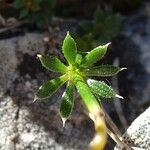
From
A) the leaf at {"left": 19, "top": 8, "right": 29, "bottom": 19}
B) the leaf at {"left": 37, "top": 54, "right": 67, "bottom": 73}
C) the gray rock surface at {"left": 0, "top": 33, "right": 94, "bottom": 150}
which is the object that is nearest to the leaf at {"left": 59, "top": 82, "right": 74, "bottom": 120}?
the leaf at {"left": 37, "top": 54, "right": 67, "bottom": 73}

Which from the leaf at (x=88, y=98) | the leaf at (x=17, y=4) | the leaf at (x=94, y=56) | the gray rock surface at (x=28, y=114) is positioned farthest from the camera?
the leaf at (x=17, y=4)

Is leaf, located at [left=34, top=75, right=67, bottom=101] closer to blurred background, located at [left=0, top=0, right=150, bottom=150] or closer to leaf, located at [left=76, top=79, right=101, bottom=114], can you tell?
leaf, located at [left=76, top=79, right=101, bottom=114]

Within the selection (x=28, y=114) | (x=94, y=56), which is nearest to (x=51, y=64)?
(x=94, y=56)

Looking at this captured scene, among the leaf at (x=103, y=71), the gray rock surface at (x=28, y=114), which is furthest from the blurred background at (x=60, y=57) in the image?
the leaf at (x=103, y=71)

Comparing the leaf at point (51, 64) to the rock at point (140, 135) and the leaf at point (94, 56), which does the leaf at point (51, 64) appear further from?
the rock at point (140, 135)

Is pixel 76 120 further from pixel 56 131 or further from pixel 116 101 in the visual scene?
pixel 116 101

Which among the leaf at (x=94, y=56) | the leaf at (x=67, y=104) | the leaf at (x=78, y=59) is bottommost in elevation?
the leaf at (x=67, y=104)

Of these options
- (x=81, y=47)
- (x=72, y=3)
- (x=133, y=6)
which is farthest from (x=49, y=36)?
(x=133, y=6)
